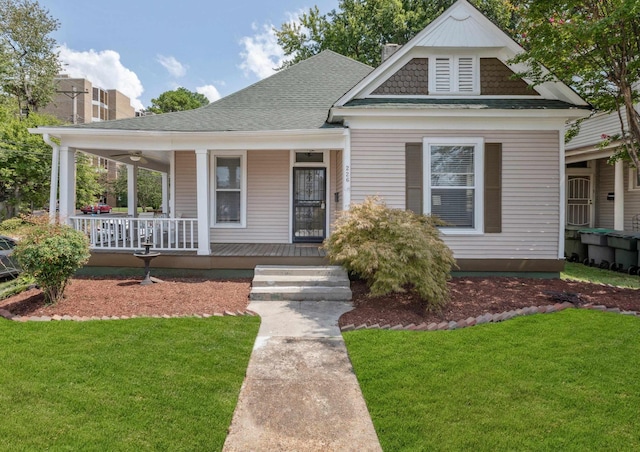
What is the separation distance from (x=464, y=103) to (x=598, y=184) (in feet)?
28.7

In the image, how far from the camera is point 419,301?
599 centimetres

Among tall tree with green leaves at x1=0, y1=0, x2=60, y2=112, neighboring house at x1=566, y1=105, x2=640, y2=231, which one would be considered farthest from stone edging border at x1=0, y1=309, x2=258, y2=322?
tall tree with green leaves at x1=0, y1=0, x2=60, y2=112

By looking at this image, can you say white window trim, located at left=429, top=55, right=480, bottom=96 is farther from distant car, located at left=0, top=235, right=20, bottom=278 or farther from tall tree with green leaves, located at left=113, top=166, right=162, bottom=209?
tall tree with green leaves, located at left=113, top=166, right=162, bottom=209

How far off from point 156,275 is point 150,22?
1067cm

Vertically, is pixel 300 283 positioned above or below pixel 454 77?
below

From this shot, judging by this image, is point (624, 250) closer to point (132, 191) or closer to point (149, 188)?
point (132, 191)

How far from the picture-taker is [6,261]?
843cm

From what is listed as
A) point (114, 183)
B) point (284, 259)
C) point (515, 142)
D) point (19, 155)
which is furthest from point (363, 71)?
point (114, 183)

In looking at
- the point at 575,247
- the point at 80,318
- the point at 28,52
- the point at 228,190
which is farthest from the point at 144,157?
the point at 28,52

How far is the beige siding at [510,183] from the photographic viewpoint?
783 centimetres

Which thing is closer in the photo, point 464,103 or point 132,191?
point 464,103

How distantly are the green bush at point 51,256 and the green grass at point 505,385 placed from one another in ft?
14.4

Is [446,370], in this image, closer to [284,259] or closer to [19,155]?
[284,259]

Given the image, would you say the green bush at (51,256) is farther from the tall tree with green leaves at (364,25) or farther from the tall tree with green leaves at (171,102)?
the tall tree with green leaves at (171,102)
